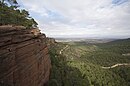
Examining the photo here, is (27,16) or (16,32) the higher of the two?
(27,16)

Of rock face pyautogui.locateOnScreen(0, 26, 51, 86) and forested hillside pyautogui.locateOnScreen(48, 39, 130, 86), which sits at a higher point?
rock face pyautogui.locateOnScreen(0, 26, 51, 86)

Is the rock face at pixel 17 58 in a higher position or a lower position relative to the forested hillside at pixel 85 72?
higher

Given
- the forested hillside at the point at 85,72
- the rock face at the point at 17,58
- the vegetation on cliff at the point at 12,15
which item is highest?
the vegetation on cliff at the point at 12,15

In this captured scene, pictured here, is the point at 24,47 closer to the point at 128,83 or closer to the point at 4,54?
the point at 4,54

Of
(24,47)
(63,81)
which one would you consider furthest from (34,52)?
(63,81)

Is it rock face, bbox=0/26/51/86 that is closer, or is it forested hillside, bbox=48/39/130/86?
rock face, bbox=0/26/51/86

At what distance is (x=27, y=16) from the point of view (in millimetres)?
39125

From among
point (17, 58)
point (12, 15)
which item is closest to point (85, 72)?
point (12, 15)

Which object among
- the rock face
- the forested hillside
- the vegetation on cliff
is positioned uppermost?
the vegetation on cliff

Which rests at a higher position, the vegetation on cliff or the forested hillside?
the vegetation on cliff

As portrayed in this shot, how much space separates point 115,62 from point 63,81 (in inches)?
2682

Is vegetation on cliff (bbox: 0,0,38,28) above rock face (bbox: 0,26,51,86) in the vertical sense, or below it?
above

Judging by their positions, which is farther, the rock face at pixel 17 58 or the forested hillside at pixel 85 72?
the forested hillside at pixel 85 72

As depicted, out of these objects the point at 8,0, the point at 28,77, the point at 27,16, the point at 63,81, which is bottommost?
the point at 63,81
